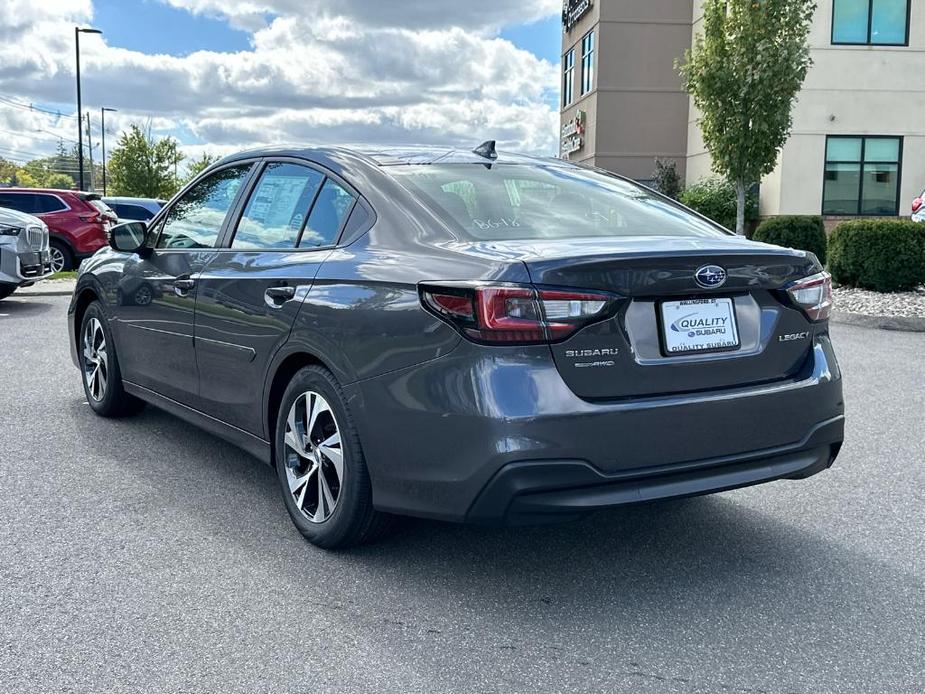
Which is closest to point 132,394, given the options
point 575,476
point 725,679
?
point 575,476

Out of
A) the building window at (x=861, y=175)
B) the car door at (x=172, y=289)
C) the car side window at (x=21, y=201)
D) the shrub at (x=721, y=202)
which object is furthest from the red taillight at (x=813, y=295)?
the building window at (x=861, y=175)

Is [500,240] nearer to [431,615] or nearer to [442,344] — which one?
[442,344]

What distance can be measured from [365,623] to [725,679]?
3.80ft

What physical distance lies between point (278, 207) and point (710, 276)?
6.68 ft

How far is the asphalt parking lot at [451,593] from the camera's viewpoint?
116 inches

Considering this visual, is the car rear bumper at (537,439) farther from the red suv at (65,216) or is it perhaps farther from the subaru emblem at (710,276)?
the red suv at (65,216)

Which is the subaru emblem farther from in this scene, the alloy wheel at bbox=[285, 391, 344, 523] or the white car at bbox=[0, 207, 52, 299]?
the white car at bbox=[0, 207, 52, 299]

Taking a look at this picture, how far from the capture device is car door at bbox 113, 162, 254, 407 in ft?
16.1

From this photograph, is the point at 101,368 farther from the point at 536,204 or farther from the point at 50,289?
the point at 50,289

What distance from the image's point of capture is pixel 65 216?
18.1 metres

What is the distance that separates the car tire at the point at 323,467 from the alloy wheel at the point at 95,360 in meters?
2.45

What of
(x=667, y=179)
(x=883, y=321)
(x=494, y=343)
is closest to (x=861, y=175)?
(x=667, y=179)

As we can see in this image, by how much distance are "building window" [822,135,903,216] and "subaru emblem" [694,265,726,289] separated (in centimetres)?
2426

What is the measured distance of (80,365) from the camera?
6.58m
